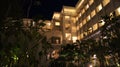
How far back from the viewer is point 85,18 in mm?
50406

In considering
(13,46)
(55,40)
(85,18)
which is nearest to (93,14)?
(85,18)

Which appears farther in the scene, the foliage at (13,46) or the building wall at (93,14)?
the building wall at (93,14)

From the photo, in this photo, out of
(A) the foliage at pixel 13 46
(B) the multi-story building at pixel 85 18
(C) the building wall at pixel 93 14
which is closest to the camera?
(A) the foliage at pixel 13 46

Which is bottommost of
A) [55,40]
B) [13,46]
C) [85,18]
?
[55,40]

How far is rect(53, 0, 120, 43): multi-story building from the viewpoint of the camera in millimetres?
39081

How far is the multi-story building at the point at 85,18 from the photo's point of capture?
128ft

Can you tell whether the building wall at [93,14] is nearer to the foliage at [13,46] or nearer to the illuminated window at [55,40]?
the illuminated window at [55,40]

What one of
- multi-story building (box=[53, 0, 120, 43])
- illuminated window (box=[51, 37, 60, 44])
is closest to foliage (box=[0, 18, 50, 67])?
multi-story building (box=[53, 0, 120, 43])

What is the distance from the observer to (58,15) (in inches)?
2475

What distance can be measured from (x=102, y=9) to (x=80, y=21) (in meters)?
14.2

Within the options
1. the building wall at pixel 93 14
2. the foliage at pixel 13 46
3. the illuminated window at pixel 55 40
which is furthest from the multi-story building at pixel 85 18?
the foliage at pixel 13 46

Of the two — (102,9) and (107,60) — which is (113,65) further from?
(102,9)

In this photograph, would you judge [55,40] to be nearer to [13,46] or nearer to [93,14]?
[93,14]

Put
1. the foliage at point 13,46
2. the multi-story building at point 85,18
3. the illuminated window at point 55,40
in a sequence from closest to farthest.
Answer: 1. the foliage at point 13,46
2. the multi-story building at point 85,18
3. the illuminated window at point 55,40
